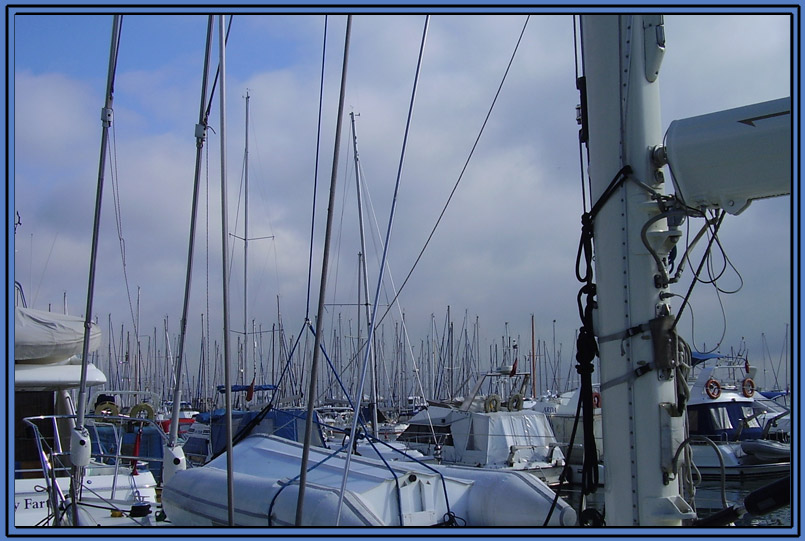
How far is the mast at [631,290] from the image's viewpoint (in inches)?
156

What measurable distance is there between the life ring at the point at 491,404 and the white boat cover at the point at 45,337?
12809 millimetres

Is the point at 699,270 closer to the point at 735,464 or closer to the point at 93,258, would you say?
the point at 93,258

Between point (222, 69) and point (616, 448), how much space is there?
3533 mm

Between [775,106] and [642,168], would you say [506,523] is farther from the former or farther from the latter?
[775,106]

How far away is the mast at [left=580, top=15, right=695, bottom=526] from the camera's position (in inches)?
156

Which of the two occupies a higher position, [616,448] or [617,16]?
[617,16]

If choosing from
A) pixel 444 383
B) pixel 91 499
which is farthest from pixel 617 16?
pixel 444 383

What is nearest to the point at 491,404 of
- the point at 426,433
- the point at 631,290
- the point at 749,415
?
the point at 426,433

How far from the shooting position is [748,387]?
2308cm

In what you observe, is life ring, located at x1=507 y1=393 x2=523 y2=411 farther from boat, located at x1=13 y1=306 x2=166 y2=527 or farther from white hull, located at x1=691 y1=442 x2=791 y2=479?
boat, located at x1=13 y1=306 x2=166 y2=527

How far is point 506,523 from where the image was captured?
726cm

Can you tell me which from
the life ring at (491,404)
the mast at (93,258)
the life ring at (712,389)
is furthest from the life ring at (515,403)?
the mast at (93,258)

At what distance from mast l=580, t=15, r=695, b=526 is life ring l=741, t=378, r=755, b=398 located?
21312mm

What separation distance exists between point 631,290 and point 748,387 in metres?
21.8
